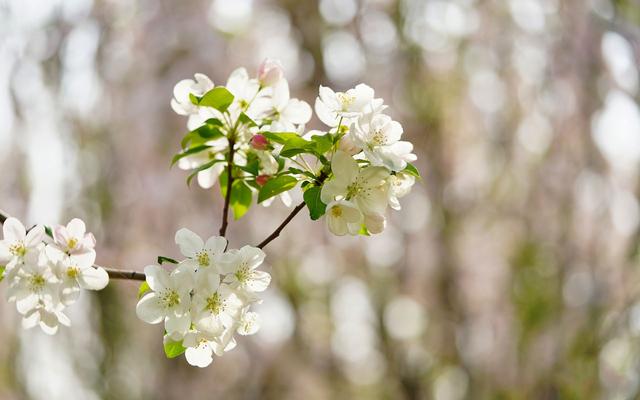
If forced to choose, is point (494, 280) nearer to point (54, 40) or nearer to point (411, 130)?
point (411, 130)

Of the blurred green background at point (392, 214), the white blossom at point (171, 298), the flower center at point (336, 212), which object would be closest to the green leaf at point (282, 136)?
the flower center at point (336, 212)

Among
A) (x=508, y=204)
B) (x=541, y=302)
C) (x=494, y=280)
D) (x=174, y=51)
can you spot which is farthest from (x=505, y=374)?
(x=174, y=51)

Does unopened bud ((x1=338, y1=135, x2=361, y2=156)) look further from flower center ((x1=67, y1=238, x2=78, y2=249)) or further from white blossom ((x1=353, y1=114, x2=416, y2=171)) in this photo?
flower center ((x1=67, y1=238, x2=78, y2=249))

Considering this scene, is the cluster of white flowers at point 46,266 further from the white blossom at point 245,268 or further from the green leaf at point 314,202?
the green leaf at point 314,202

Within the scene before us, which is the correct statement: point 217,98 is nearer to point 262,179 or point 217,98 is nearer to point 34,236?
point 262,179

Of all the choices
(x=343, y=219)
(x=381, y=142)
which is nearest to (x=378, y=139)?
(x=381, y=142)

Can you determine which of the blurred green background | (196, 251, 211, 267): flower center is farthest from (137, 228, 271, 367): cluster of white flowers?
the blurred green background
